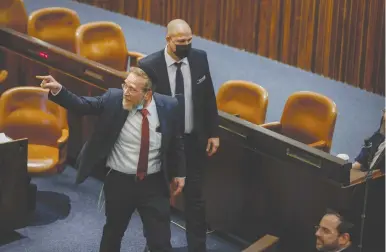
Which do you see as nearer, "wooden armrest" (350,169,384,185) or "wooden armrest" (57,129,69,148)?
"wooden armrest" (350,169,384,185)

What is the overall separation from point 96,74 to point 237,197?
1.45m

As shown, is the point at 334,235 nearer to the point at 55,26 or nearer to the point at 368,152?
the point at 368,152

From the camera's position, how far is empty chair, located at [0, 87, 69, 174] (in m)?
6.19

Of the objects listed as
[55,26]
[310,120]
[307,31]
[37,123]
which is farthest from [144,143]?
[307,31]

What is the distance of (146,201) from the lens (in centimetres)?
482

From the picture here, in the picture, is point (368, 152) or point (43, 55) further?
point (43, 55)

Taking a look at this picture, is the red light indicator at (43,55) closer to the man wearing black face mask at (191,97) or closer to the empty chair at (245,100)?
the empty chair at (245,100)

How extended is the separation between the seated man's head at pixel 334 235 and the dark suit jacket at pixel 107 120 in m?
0.96

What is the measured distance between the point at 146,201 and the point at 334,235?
1.08 metres

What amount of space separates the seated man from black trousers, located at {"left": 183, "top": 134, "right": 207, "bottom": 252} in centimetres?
94

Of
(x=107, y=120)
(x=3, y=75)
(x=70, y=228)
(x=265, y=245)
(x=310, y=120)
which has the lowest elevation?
(x=70, y=228)

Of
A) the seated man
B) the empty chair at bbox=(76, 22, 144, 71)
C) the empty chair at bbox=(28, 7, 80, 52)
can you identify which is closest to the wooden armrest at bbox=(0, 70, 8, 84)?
the empty chair at bbox=(28, 7, 80, 52)

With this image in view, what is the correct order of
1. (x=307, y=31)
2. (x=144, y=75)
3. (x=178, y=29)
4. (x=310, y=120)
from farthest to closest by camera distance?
1. (x=307, y=31)
2. (x=310, y=120)
3. (x=178, y=29)
4. (x=144, y=75)

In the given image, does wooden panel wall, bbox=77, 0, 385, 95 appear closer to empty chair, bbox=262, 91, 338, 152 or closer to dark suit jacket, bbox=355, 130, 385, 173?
empty chair, bbox=262, 91, 338, 152
